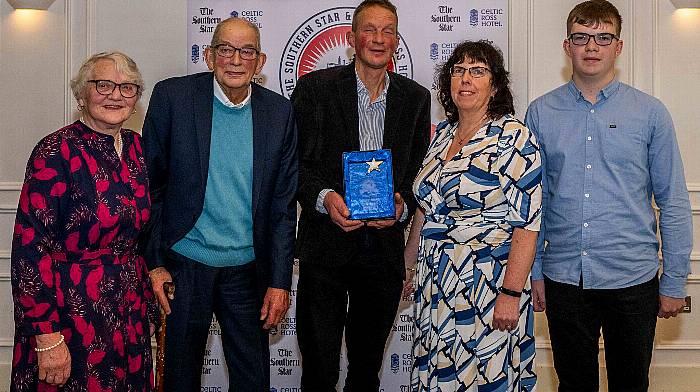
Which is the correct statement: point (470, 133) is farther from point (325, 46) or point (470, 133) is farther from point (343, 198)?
point (325, 46)

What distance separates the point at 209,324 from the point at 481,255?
1079 millimetres

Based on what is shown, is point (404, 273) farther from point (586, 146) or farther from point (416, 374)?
point (586, 146)

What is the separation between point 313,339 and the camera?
10.2ft

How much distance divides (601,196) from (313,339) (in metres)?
1.29

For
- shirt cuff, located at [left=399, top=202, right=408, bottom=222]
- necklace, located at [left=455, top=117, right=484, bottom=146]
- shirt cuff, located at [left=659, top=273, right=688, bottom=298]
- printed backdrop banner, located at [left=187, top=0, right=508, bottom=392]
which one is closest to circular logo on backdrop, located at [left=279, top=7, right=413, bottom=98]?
printed backdrop banner, located at [left=187, top=0, right=508, bottom=392]

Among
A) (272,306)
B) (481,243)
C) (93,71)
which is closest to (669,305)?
(481,243)

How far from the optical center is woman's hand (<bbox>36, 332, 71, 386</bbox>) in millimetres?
2328

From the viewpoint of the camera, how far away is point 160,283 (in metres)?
2.77

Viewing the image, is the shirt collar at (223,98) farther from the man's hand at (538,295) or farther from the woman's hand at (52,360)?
the man's hand at (538,295)

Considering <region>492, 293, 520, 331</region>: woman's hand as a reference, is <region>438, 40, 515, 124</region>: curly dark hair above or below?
above

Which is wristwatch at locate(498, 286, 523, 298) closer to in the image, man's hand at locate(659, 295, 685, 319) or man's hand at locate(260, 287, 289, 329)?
man's hand at locate(659, 295, 685, 319)

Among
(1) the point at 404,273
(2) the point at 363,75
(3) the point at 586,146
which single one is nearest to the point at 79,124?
(2) the point at 363,75

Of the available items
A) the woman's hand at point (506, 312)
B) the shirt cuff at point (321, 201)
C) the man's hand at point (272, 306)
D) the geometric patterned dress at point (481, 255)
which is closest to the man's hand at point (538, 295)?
the geometric patterned dress at point (481, 255)

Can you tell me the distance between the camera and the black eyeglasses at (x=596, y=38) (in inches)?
112
